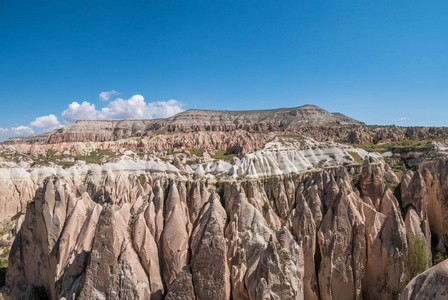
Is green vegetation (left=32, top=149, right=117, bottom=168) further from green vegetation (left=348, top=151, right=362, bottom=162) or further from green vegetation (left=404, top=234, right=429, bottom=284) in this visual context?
green vegetation (left=404, top=234, right=429, bottom=284)

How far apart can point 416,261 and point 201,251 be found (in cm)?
1322

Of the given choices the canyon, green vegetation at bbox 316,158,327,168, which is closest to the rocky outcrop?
the canyon

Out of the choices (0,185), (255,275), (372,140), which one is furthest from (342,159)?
(372,140)

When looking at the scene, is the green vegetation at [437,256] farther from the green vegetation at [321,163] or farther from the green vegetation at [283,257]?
the green vegetation at [321,163]

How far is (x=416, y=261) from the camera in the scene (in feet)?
50.2

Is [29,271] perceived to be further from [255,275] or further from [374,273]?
[374,273]

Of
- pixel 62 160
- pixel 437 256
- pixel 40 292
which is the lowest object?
pixel 437 256

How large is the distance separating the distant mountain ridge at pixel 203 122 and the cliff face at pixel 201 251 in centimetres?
14335

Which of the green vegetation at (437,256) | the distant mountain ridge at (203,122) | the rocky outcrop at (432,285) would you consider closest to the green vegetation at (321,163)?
the green vegetation at (437,256)

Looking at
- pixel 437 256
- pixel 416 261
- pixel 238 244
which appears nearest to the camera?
pixel 238 244

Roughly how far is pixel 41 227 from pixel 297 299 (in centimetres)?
1522

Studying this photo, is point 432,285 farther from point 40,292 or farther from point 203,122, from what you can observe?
point 203,122

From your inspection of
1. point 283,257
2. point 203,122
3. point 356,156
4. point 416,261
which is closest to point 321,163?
point 356,156

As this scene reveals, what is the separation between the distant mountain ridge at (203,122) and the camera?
6658 inches
